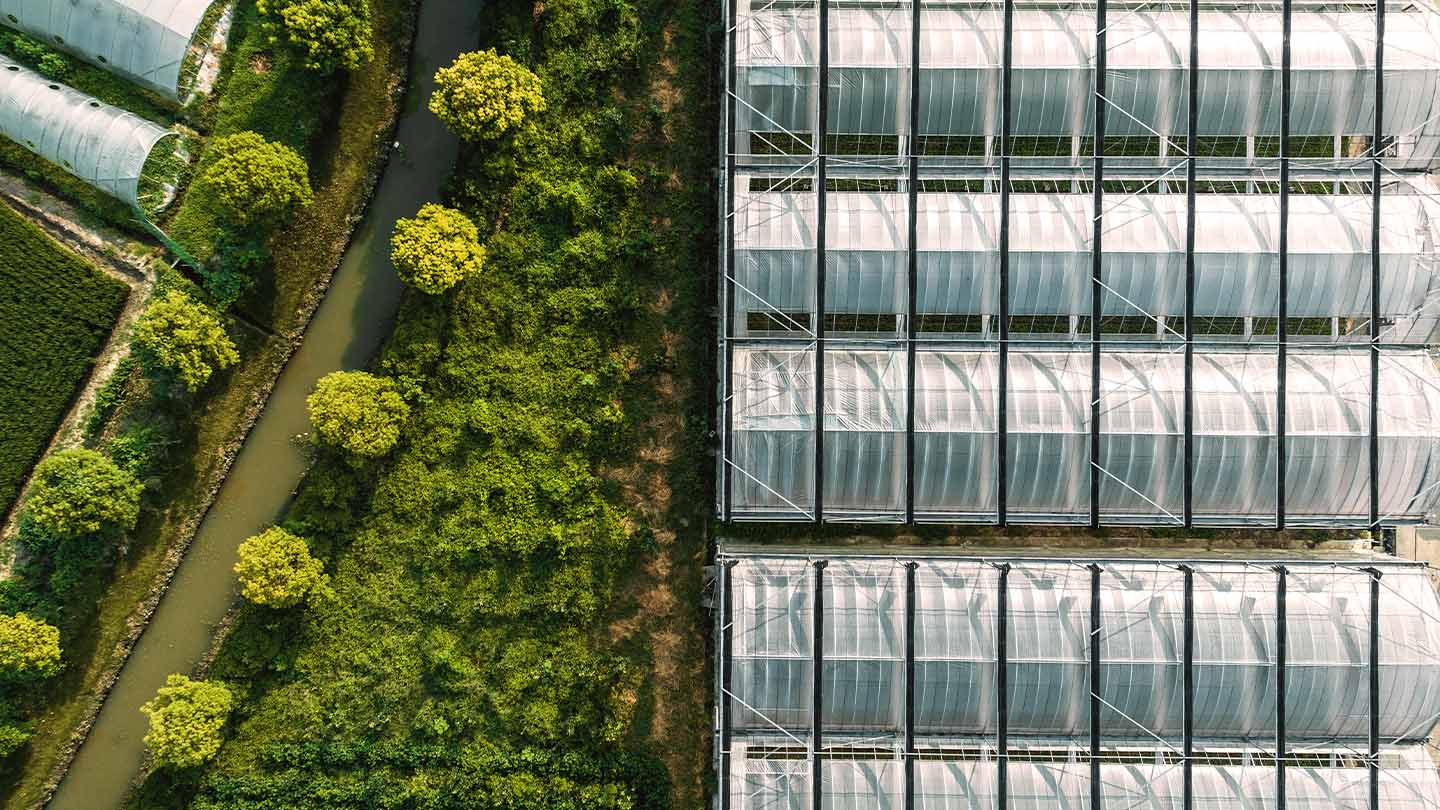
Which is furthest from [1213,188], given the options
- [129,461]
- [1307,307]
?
[129,461]

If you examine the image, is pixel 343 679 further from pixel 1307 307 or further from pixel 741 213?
pixel 1307 307

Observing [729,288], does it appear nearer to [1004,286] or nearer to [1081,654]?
[1004,286]

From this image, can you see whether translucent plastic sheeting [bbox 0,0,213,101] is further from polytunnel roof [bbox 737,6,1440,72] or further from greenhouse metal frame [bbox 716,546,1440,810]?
greenhouse metal frame [bbox 716,546,1440,810]

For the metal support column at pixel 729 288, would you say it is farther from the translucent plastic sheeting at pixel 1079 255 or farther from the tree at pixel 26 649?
the tree at pixel 26 649

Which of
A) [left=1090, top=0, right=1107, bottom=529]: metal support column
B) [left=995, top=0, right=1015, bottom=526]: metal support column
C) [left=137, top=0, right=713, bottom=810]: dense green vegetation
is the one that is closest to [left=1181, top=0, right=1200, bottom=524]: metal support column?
[left=1090, top=0, right=1107, bottom=529]: metal support column

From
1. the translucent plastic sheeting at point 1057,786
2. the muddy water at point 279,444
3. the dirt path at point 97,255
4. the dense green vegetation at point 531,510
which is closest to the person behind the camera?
the translucent plastic sheeting at point 1057,786

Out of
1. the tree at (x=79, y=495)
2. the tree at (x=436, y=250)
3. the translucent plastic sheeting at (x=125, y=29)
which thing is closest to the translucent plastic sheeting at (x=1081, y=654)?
the tree at (x=436, y=250)
